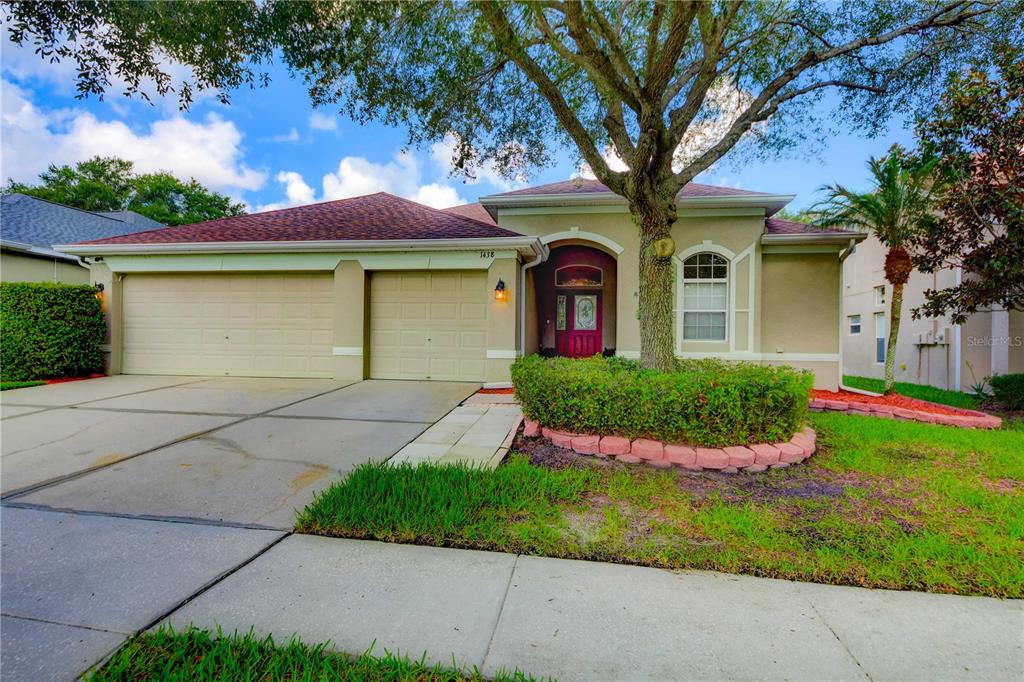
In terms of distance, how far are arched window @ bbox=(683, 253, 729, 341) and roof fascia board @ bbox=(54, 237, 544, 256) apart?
3.52 metres

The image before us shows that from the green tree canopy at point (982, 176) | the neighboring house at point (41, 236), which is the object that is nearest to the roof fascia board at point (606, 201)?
the green tree canopy at point (982, 176)

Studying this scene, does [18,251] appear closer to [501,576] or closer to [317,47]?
[317,47]

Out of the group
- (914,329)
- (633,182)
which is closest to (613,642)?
(633,182)

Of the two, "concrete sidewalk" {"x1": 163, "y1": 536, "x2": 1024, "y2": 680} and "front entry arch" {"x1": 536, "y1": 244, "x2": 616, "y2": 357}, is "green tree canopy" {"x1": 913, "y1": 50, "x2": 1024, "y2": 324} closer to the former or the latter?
"front entry arch" {"x1": 536, "y1": 244, "x2": 616, "y2": 357}

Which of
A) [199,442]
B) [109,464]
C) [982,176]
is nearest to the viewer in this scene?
[109,464]

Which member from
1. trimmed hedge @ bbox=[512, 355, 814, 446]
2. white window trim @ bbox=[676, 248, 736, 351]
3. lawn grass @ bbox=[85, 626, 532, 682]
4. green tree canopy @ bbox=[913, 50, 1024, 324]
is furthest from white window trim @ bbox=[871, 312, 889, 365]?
lawn grass @ bbox=[85, 626, 532, 682]

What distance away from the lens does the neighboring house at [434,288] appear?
854cm

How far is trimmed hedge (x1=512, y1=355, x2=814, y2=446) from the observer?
158 inches

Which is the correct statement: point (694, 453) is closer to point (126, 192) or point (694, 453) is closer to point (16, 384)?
point (16, 384)

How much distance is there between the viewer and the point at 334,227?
9.34 m

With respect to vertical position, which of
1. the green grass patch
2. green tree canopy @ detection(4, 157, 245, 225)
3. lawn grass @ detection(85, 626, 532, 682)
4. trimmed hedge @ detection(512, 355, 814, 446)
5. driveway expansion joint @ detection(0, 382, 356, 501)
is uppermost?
green tree canopy @ detection(4, 157, 245, 225)

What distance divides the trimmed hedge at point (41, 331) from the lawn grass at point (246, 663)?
33.4 feet

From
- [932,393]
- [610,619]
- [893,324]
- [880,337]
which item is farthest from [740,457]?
[880,337]

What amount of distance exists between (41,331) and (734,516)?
1248 centimetres
